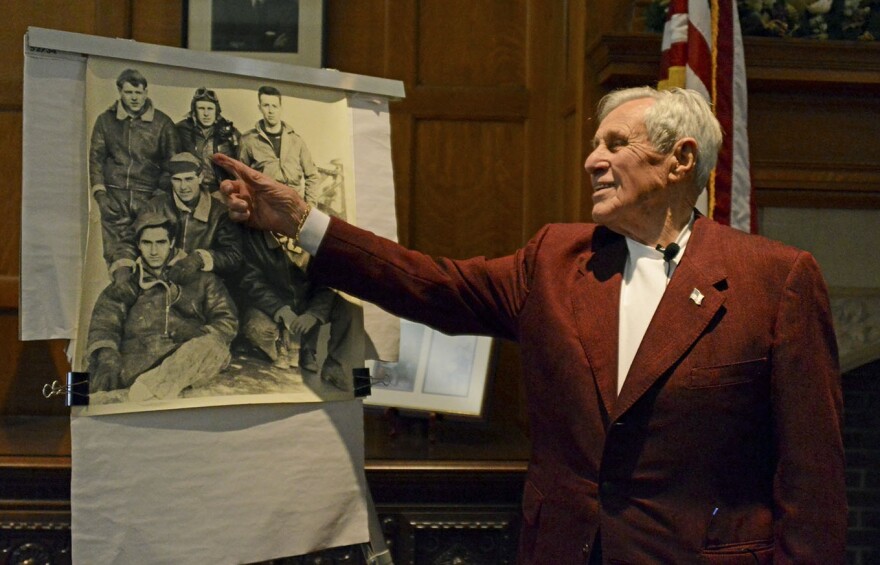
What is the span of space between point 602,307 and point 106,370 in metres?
0.95

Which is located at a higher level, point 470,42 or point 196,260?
point 470,42

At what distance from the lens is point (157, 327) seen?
1739 mm

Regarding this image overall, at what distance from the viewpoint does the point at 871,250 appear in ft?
9.84

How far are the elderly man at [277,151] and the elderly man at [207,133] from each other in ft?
0.12

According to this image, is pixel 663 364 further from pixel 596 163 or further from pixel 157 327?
pixel 157 327

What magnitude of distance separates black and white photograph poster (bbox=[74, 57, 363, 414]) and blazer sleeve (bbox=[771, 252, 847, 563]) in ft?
2.77

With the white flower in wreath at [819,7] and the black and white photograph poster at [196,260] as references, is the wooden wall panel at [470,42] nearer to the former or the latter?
the white flower in wreath at [819,7]

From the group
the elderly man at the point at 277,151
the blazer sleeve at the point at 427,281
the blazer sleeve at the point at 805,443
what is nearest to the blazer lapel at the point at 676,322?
the blazer sleeve at the point at 805,443

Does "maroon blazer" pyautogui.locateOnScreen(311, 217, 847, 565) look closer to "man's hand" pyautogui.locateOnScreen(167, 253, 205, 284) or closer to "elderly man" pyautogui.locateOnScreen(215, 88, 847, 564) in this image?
"elderly man" pyautogui.locateOnScreen(215, 88, 847, 564)

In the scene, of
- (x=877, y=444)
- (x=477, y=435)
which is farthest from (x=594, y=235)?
(x=877, y=444)

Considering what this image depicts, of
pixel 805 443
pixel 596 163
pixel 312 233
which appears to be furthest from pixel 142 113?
pixel 805 443

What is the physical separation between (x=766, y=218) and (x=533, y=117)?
33.4 inches

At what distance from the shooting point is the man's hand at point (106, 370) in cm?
167

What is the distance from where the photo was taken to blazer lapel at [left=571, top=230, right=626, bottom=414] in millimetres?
1774
